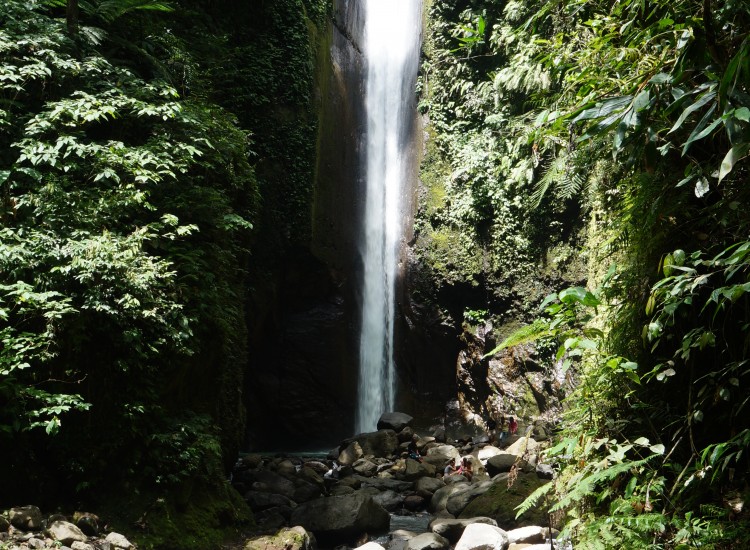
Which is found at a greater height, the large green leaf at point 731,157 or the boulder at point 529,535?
the large green leaf at point 731,157

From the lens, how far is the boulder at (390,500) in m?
9.41

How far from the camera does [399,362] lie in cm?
1595

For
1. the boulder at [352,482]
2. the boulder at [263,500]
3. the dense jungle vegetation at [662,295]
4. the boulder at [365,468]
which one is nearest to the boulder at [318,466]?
the boulder at [365,468]

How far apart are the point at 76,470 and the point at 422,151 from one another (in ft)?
43.1

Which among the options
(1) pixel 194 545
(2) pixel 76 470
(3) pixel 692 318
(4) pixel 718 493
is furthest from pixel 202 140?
(4) pixel 718 493

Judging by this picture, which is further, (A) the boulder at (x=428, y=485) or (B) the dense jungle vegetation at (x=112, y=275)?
(A) the boulder at (x=428, y=485)

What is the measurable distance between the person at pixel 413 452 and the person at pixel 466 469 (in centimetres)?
97

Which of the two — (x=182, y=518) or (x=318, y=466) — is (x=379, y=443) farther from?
(x=182, y=518)

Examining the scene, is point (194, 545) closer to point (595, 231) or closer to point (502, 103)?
point (595, 231)

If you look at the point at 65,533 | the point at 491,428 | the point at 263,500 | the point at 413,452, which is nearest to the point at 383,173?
the point at 491,428

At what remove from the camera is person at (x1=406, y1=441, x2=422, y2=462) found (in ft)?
39.0

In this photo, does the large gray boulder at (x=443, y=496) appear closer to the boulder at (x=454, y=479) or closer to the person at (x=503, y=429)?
the boulder at (x=454, y=479)

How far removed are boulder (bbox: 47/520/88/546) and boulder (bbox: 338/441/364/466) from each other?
286 inches

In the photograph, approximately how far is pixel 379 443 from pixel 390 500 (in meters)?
2.99
